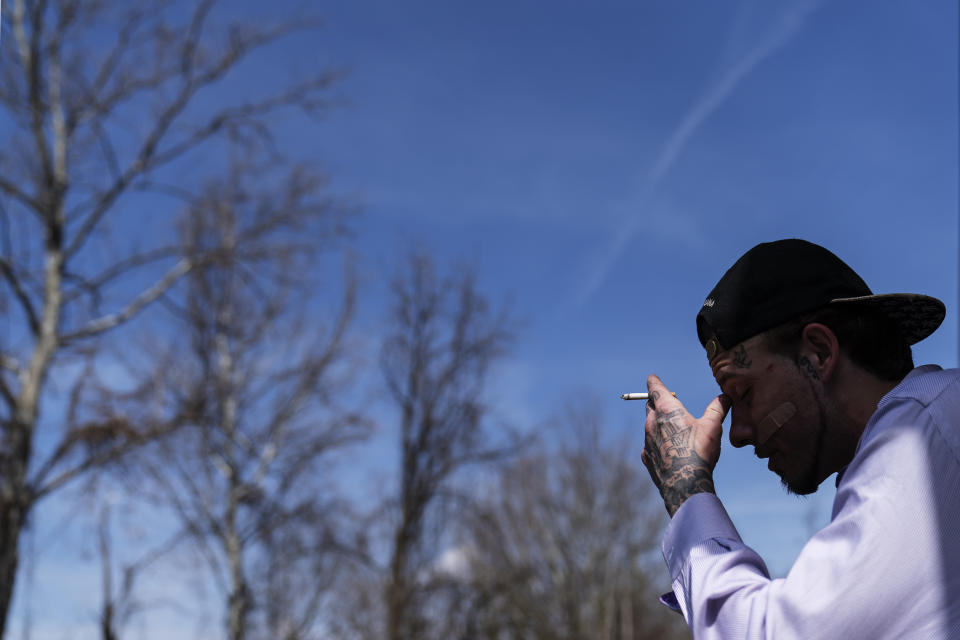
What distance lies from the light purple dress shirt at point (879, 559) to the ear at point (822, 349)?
19 cm

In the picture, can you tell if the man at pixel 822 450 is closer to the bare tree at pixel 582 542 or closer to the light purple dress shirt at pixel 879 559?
the light purple dress shirt at pixel 879 559

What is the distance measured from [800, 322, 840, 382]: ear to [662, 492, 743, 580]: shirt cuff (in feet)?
1.02

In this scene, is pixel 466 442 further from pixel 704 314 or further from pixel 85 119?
pixel 704 314

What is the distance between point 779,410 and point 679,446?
0.21m

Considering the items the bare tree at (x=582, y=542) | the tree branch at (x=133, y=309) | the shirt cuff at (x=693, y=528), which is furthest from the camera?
the bare tree at (x=582, y=542)

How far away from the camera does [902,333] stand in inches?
63.2

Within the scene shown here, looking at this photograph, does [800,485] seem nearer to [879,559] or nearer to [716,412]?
[716,412]

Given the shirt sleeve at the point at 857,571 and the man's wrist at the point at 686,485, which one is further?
the man's wrist at the point at 686,485

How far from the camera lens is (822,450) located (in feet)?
4.99

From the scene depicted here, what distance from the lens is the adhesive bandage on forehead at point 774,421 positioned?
1529 millimetres

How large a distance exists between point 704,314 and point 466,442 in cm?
1258

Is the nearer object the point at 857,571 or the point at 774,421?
the point at 857,571

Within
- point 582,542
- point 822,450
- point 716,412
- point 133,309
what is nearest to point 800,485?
point 822,450

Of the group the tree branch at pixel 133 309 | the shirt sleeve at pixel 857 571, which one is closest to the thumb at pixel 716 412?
Result: the shirt sleeve at pixel 857 571
